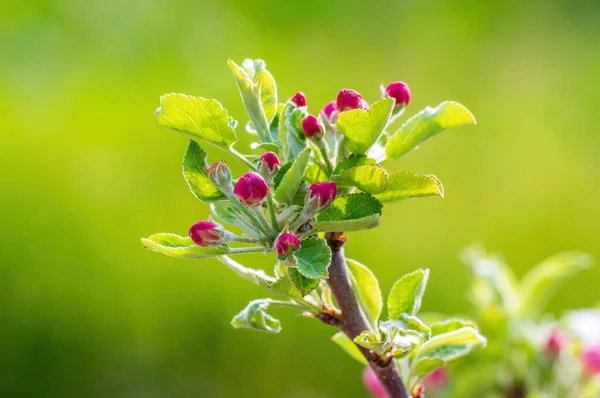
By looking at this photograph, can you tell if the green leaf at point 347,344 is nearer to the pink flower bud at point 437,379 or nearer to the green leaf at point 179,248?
the green leaf at point 179,248

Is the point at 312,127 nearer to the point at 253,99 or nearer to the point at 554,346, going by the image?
the point at 253,99

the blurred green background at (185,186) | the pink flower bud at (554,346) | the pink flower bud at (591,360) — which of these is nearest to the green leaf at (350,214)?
the pink flower bud at (554,346)

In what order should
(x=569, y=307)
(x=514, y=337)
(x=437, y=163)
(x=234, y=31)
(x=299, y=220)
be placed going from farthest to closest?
(x=234, y=31)
(x=437, y=163)
(x=569, y=307)
(x=514, y=337)
(x=299, y=220)

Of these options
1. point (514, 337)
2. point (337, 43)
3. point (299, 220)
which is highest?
point (337, 43)

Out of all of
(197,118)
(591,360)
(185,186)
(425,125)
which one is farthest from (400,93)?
(185,186)

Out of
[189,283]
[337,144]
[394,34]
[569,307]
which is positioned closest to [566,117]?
[394,34]

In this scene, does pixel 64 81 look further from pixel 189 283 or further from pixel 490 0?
pixel 490 0
